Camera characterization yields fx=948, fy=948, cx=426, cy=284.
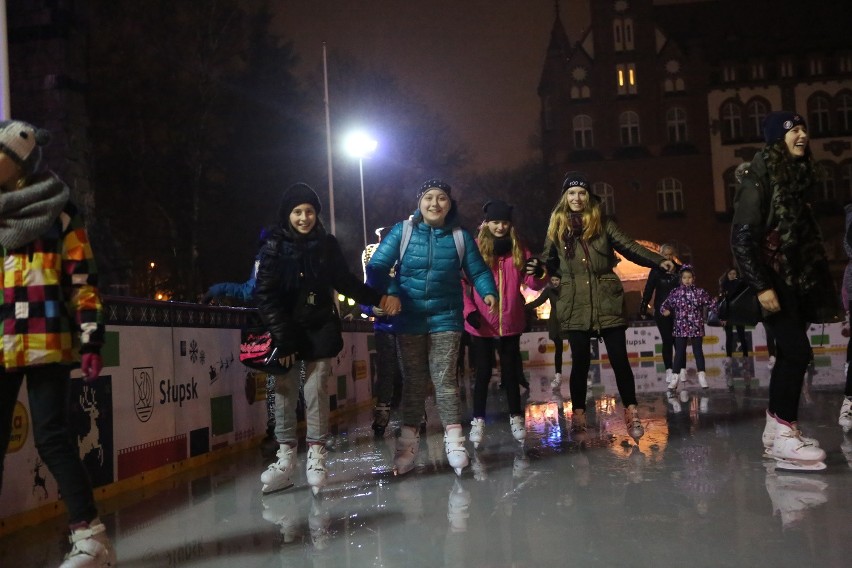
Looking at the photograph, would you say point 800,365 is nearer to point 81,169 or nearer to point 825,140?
point 81,169

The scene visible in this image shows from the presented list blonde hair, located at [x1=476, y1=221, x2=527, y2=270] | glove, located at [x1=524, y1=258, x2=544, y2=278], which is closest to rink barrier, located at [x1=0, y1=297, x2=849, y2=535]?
blonde hair, located at [x1=476, y1=221, x2=527, y2=270]

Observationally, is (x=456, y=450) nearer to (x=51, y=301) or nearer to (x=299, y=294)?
(x=299, y=294)

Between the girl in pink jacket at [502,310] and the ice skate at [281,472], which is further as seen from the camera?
the girl in pink jacket at [502,310]

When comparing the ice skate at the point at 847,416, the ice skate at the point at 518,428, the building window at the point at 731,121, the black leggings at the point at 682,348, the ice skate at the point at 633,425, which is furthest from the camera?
the building window at the point at 731,121

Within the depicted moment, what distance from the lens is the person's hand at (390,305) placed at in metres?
6.35

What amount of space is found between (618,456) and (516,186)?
55.4 m

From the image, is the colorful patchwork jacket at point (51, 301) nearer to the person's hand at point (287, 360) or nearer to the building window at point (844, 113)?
the person's hand at point (287, 360)

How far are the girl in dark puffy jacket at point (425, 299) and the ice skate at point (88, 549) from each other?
9.51 feet

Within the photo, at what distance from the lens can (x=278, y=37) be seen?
42.1 metres

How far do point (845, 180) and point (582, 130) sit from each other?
14889 mm

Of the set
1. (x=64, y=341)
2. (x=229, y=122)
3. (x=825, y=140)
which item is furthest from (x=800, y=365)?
(x=825, y=140)

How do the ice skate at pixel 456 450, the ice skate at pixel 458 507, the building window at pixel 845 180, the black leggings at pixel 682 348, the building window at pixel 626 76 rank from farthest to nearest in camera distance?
the building window at pixel 626 76
the building window at pixel 845 180
the black leggings at pixel 682 348
the ice skate at pixel 456 450
the ice skate at pixel 458 507

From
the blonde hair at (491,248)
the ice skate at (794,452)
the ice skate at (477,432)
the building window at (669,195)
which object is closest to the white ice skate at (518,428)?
the ice skate at (477,432)

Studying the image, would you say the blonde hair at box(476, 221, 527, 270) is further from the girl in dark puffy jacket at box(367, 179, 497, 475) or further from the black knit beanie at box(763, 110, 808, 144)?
the black knit beanie at box(763, 110, 808, 144)
